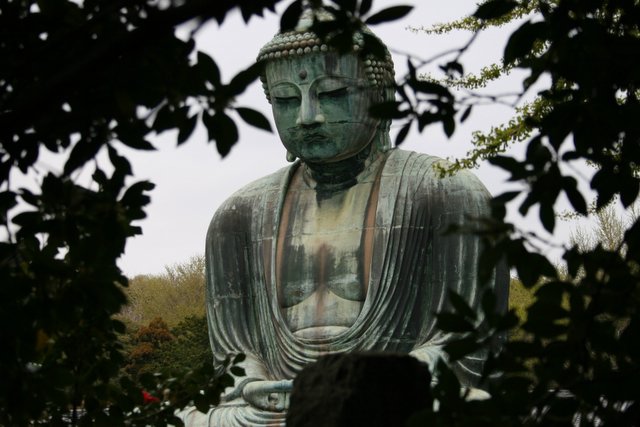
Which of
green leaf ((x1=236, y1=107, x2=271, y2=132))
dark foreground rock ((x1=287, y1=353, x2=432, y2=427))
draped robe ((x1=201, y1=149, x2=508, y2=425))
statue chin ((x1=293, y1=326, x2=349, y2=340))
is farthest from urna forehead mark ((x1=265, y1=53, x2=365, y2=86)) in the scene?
green leaf ((x1=236, y1=107, x2=271, y2=132))

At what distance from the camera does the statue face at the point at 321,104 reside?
27.5ft

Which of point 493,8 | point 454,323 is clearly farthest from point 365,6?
point 454,323

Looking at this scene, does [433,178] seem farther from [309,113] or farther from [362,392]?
[362,392]

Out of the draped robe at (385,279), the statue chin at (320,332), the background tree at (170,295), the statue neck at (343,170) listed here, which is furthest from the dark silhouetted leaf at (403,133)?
the background tree at (170,295)

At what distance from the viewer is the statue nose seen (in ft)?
27.3

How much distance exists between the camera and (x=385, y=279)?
8.17 metres

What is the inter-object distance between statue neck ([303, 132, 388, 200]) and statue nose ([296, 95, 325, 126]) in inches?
12.3

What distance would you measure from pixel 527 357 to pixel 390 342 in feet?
14.1

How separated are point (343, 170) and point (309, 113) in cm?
44

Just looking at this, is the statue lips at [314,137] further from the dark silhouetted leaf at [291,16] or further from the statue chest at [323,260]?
the dark silhouetted leaf at [291,16]

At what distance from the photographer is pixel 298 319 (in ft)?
27.2

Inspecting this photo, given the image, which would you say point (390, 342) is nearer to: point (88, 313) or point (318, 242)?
point (318, 242)

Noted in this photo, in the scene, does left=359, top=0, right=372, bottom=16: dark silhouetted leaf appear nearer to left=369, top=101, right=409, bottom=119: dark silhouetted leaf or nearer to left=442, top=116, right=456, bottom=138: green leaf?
left=369, top=101, right=409, bottom=119: dark silhouetted leaf

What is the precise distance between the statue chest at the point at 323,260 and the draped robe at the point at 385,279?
6 cm
